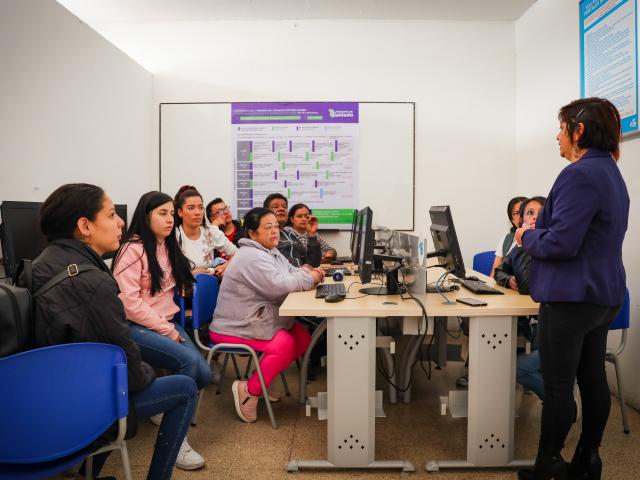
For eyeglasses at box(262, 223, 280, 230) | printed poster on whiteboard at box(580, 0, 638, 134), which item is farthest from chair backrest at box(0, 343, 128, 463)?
printed poster on whiteboard at box(580, 0, 638, 134)

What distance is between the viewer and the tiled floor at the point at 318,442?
194 cm

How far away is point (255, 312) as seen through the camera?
2434 millimetres

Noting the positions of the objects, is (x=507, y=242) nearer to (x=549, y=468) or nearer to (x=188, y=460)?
(x=549, y=468)

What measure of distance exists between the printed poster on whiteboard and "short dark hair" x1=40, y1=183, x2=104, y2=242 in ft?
9.12

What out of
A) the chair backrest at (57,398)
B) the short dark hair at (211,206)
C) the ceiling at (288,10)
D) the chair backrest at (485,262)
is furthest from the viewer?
the short dark hair at (211,206)

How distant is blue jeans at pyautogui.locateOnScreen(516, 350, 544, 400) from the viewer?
2027 millimetres

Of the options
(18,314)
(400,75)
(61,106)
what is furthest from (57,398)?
(400,75)

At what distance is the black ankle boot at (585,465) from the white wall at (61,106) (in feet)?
10.1

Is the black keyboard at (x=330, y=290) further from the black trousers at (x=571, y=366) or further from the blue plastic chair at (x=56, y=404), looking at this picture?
the blue plastic chair at (x=56, y=404)

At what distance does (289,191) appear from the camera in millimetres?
4375

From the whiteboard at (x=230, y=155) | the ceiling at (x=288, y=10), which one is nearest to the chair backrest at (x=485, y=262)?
the whiteboard at (x=230, y=155)

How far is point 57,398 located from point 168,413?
495 millimetres

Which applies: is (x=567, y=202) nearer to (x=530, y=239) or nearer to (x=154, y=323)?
(x=530, y=239)

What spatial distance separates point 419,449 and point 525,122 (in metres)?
3.12
